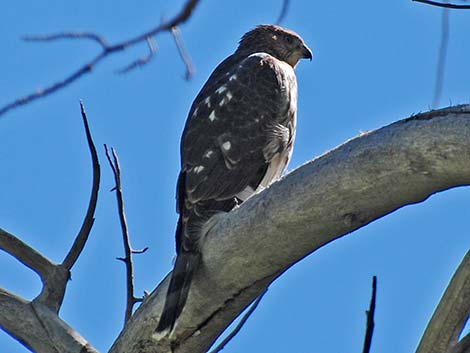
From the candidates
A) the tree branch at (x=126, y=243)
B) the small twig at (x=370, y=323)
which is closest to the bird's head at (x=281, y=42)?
the tree branch at (x=126, y=243)

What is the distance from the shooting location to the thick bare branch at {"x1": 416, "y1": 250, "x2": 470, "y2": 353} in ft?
9.39

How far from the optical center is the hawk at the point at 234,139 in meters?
4.51

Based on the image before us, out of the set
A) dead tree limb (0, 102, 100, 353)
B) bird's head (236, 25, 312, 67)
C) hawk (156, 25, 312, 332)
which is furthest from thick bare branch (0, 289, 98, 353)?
bird's head (236, 25, 312, 67)

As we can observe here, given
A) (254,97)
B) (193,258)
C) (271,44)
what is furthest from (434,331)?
(271,44)

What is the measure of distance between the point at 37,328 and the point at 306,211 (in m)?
1.23

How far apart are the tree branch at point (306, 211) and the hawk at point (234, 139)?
1.13 ft

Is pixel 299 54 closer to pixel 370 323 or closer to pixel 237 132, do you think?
pixel 237 132

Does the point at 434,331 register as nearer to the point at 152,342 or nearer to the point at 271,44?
the point at 152,342

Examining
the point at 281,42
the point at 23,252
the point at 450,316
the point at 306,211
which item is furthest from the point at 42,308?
the point at 281,42

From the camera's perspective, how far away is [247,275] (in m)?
3.45

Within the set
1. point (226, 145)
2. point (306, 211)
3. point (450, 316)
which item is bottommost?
point (450, 316)

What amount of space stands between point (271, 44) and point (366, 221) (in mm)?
3402

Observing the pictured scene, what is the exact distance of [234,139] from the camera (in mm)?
4871

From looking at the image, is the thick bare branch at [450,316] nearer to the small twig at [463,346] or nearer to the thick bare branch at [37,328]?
the small twig at [463,346]
